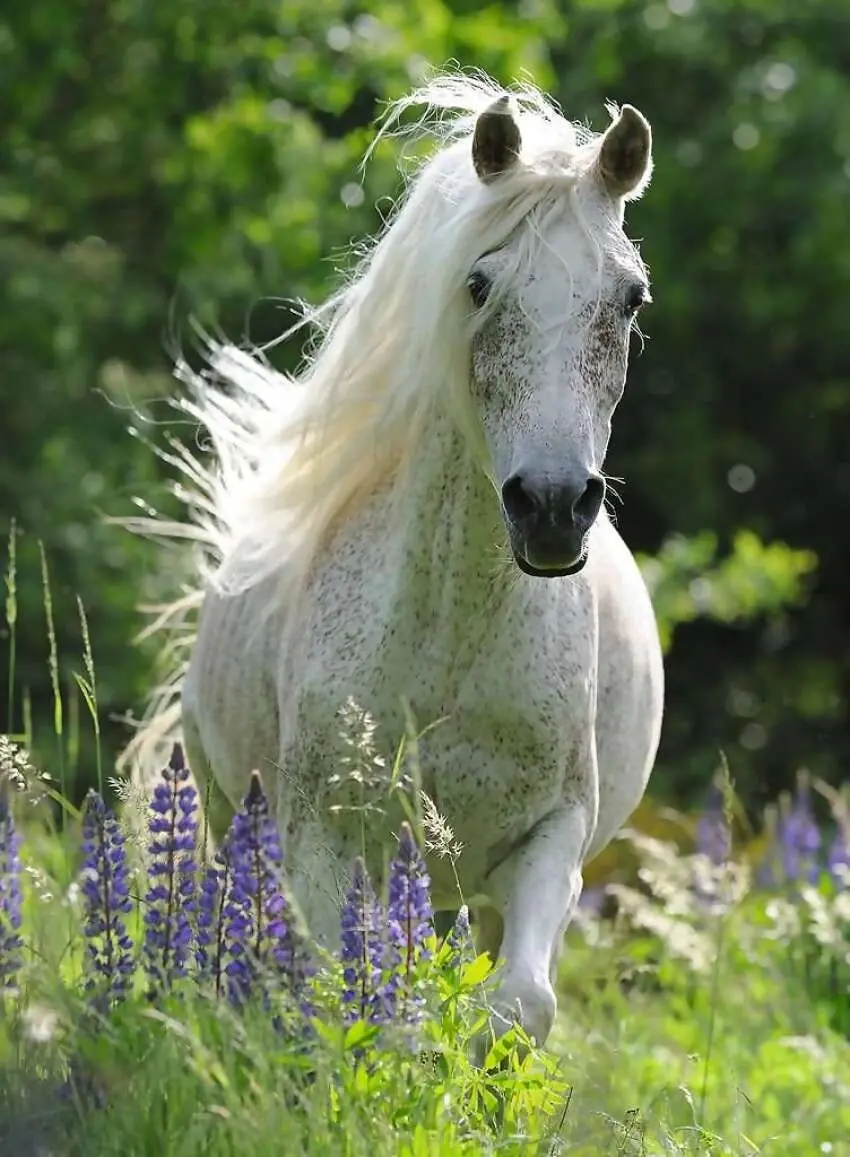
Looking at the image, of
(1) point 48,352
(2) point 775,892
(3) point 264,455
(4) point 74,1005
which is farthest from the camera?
(1) point 48,352

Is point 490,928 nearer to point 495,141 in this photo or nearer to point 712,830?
point 495,141

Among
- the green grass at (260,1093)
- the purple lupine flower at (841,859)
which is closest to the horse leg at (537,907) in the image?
the green grass at (260,1093)

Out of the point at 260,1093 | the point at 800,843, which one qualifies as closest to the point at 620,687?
the point at 260,1093

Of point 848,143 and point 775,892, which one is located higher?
point 848,143

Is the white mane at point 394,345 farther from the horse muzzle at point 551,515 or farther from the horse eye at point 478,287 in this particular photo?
the horse muzzle at point 551,515

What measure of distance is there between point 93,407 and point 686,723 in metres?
7.17

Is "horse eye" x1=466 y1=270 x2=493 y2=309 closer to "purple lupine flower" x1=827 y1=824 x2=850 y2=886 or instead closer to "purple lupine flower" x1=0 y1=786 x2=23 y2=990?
"purple lupine flower" x1=0 y1=786 x2=23 y2=990

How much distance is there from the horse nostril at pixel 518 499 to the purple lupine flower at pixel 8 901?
1017mm

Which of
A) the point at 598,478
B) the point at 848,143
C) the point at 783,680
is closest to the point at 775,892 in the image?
the point at 598,478

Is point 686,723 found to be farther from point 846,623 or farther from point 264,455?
point 264,455

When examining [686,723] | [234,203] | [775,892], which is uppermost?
[234,203]

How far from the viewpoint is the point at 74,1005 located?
3305 millimetres

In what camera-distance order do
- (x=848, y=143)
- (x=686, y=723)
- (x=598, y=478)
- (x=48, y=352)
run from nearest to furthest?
(x=598, y=478) → (x=48, y=352) → (x=848, y=143) → (x=686, y=723)

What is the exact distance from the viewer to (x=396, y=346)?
4.55 metres
